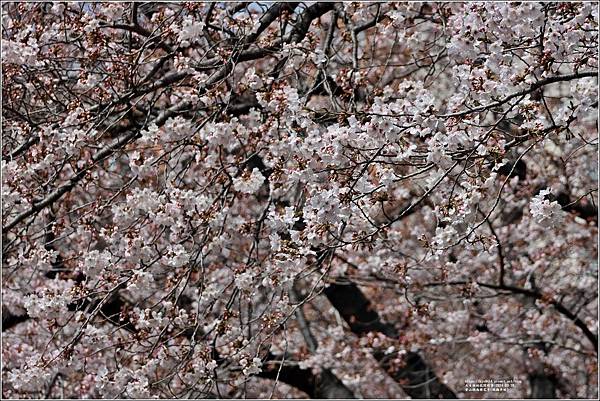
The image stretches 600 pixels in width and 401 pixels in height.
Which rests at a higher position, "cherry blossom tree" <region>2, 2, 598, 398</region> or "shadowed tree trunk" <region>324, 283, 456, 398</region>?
"cherry blossom tree" <region>2, 2, 598, 398</region>

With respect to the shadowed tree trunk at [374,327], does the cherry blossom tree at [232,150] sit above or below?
above

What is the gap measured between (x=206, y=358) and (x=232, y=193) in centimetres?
72

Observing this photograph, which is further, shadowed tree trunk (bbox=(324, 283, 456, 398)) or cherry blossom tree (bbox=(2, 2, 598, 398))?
shadowed tree trunk (bbox=(324, 283, 456, 398))

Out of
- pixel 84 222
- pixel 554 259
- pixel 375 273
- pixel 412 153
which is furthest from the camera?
pixel 554 259

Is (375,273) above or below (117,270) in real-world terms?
below

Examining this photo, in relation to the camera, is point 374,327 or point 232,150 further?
point 374,327

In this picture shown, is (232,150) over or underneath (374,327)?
over

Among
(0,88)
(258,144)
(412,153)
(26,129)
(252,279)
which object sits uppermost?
(0,88)

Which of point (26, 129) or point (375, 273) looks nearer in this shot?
point (26, 129)

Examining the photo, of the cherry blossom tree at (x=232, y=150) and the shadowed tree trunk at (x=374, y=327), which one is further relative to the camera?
the shadowed tree trunk at (x=374, y=327)

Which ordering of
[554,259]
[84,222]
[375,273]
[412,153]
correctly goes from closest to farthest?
[412,153], [84,222], [375,273], [554,259]

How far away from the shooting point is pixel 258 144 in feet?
11.2

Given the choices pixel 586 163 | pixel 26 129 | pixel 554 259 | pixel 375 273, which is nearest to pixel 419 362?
pixel 375 273

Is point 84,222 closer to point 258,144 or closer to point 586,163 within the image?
point 258,144
